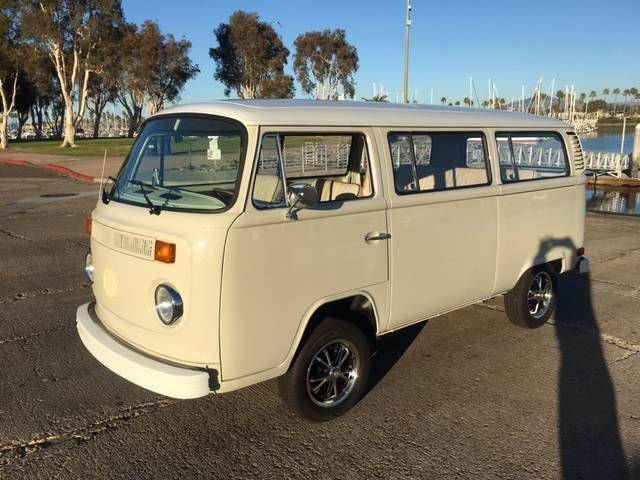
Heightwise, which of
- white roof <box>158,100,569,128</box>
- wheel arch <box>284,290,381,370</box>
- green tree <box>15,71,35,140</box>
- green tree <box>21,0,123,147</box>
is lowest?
wheel arch <box>284,290,381,370</box>

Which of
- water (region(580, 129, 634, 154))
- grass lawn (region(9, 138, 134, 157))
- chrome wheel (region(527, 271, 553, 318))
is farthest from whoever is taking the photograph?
water (region(580, 129, 634, 154))

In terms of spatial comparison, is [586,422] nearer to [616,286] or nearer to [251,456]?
[251,456]

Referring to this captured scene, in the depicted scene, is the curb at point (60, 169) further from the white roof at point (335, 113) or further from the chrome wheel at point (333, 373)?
the chrome wheel at point (333, 373)

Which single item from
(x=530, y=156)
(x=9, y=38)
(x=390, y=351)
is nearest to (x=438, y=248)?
(x=390, y=351)

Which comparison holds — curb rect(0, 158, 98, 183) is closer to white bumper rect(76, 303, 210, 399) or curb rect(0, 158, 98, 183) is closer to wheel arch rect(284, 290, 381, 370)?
white bumper rect(76, 303, 210, 399)

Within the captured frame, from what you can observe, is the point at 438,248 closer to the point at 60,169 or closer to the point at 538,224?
the point at 538,224

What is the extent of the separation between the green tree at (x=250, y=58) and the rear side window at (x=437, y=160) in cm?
4907

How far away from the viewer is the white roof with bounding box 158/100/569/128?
349 centimetres

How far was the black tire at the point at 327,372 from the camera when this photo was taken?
12.0 ft

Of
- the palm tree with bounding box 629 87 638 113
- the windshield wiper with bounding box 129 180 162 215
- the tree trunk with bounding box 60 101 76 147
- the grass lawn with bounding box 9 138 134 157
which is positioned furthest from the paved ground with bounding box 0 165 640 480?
the palm tree with bounding box 629 87 638 113

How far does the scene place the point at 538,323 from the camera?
5770 millimetres

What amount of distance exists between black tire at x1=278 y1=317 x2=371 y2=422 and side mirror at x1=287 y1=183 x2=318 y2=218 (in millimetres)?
801

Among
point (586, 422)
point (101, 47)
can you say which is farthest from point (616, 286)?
point (101, 47)

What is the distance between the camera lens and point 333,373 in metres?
3.90
